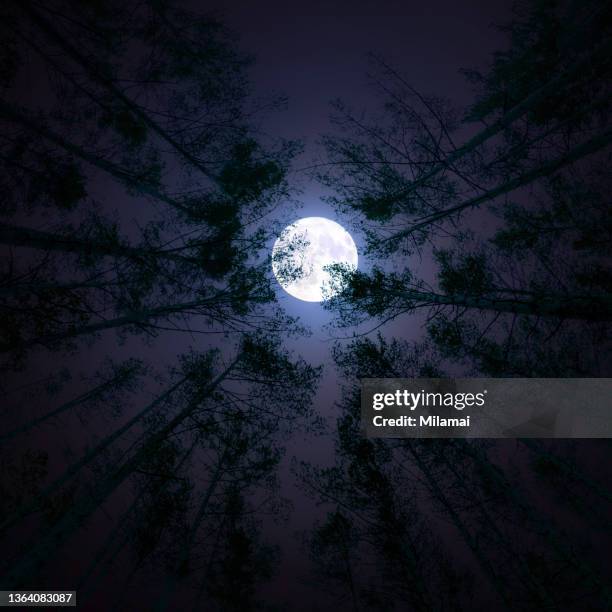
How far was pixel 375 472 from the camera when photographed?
24.9 feet

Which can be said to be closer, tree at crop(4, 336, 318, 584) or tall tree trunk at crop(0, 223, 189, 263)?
tall tree trunk at crop(0, 223, 189, 263)

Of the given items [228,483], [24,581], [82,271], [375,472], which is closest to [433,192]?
[375,472]

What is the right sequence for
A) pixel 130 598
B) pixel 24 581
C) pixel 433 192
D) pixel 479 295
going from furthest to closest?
pixel 130 598
pixel 433 192
pixel 479 295
pixel 24 581

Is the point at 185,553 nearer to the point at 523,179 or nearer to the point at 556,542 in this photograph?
the point at 556,542

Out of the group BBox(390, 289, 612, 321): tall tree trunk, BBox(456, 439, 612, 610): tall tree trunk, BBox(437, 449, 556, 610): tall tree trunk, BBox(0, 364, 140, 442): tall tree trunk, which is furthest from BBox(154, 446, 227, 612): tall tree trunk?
BBox(390, 289, 612, 321): tall tree trunk

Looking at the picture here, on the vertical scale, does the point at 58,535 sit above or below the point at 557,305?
below

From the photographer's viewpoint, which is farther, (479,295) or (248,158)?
(248,158)

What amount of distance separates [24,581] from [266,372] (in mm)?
5247

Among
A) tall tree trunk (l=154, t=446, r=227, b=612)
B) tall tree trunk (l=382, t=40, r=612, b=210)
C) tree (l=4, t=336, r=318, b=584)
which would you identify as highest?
tall tree trunk (l=382, t=40, r=612, b=210)

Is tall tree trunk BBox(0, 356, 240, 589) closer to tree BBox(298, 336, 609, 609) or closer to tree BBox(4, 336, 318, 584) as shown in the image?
tree BBox(4, 336, 318, 584)

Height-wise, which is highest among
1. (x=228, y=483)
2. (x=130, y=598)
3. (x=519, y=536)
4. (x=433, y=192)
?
Answer: (x=433, y=192)

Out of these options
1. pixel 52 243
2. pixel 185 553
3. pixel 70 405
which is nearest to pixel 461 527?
pixel 185 553

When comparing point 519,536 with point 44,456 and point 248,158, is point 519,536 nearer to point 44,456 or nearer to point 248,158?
point 248,158

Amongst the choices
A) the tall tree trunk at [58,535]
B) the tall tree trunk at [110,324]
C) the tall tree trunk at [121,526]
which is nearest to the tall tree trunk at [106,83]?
the tall tree trunk at [110,324]
